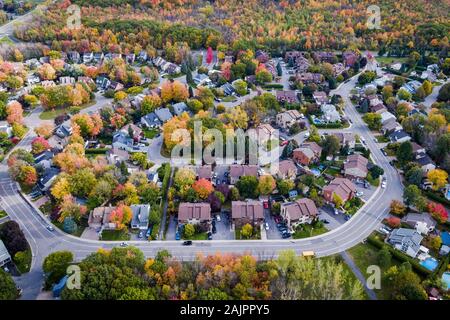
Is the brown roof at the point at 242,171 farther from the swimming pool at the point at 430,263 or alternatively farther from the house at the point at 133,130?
the swimming pool at the point at 430,263

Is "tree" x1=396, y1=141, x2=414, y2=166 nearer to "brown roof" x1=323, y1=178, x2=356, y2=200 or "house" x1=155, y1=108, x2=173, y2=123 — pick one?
"brown roof" x1=323, y1=178, x2=356, y2=200

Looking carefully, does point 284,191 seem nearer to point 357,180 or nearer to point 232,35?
point 357,180

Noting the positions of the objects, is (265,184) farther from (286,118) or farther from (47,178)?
(47,178)

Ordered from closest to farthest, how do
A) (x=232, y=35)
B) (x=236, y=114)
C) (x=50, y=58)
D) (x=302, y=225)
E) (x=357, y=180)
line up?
(x=302, y=225)
(x=357, y=180)
(x=236, y=114)
(x=50, y=58)
(x=232, y=35)

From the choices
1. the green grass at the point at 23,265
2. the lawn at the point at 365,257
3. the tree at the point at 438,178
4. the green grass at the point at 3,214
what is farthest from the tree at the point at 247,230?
the green grass at the point at 3,214

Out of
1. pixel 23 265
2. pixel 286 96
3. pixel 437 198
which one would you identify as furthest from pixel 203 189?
pixel 286 96

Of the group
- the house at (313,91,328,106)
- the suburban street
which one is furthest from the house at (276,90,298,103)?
the suburban street

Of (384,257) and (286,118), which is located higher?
(286,118)

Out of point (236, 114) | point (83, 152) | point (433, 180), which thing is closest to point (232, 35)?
point (236, 114)
